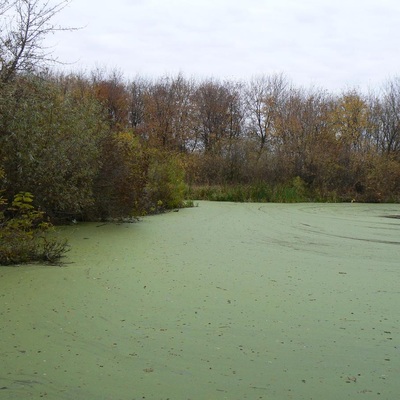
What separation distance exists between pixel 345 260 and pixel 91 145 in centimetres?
371

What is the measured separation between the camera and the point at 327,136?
21.2 m

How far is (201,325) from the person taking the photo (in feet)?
10.0

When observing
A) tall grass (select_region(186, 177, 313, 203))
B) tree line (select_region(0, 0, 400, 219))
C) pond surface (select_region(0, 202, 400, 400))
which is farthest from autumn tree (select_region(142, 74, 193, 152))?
pond surface (select_region(0, 202, 400, 400))

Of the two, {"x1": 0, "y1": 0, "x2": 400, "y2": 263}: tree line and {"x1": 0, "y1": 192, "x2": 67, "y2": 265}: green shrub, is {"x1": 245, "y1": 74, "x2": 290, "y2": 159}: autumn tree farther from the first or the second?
{"x1": 0, "y1": 192, "x2": 67, "y2": 265}: green shrub

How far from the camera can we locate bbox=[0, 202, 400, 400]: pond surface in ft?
7.46

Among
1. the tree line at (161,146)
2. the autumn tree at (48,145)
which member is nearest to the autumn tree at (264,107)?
the tree line at (161,146)

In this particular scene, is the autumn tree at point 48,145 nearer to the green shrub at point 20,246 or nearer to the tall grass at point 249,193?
the green shrub at point 20,246

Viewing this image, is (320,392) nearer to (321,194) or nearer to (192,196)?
(192,196)

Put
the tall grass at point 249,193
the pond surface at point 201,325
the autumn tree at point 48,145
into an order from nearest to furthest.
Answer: the pond surface at point 201,325 < the autumn tree at point 48,145 < the tall grass at point 249,193

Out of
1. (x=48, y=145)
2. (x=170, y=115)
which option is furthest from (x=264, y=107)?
(x=48, y=145)

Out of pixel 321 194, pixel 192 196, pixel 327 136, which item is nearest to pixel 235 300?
pixel 192 196

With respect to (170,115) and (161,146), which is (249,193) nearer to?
(161,146)

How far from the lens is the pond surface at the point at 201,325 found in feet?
7.46

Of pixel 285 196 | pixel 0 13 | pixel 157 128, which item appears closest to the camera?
pixel 0 13
